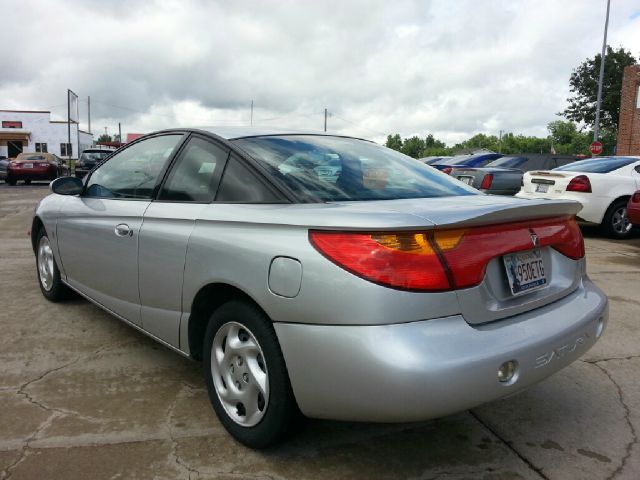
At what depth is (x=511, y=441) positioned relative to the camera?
2566 millimetres

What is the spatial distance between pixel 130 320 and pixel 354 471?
1.68 metres

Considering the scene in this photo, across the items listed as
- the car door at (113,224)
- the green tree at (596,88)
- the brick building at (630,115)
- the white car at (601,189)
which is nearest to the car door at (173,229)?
the car door at (113,224)

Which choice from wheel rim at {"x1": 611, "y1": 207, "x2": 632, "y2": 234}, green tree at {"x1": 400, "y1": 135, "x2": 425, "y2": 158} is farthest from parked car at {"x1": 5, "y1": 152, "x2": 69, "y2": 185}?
green tree at {"x1": 400, "y1": 135, "x2": 425, "y2": 158}

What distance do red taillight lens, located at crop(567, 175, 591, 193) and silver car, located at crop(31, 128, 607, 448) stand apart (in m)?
6.48

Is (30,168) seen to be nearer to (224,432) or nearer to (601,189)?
(601,189)

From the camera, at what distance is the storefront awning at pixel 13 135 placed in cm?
5388

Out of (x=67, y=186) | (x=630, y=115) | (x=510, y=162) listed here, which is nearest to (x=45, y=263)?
(x=67, y=186)

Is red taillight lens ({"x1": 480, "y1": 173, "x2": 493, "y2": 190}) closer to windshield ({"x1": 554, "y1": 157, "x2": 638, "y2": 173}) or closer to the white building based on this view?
windshield ({"x1": 554, "y1": 157, "x2": 638, "y2": 173})

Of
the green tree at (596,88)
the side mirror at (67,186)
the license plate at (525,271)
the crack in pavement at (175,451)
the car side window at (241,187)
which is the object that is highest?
the green tree at (596,88)

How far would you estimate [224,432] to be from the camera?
261cm

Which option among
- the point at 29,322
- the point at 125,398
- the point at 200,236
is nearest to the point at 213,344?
the point at 200,236

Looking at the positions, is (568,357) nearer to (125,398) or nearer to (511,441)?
(511,441)

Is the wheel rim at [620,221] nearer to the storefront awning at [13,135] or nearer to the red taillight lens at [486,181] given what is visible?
the red taillight lens at [486,181]

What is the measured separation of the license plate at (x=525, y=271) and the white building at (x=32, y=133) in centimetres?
5854
